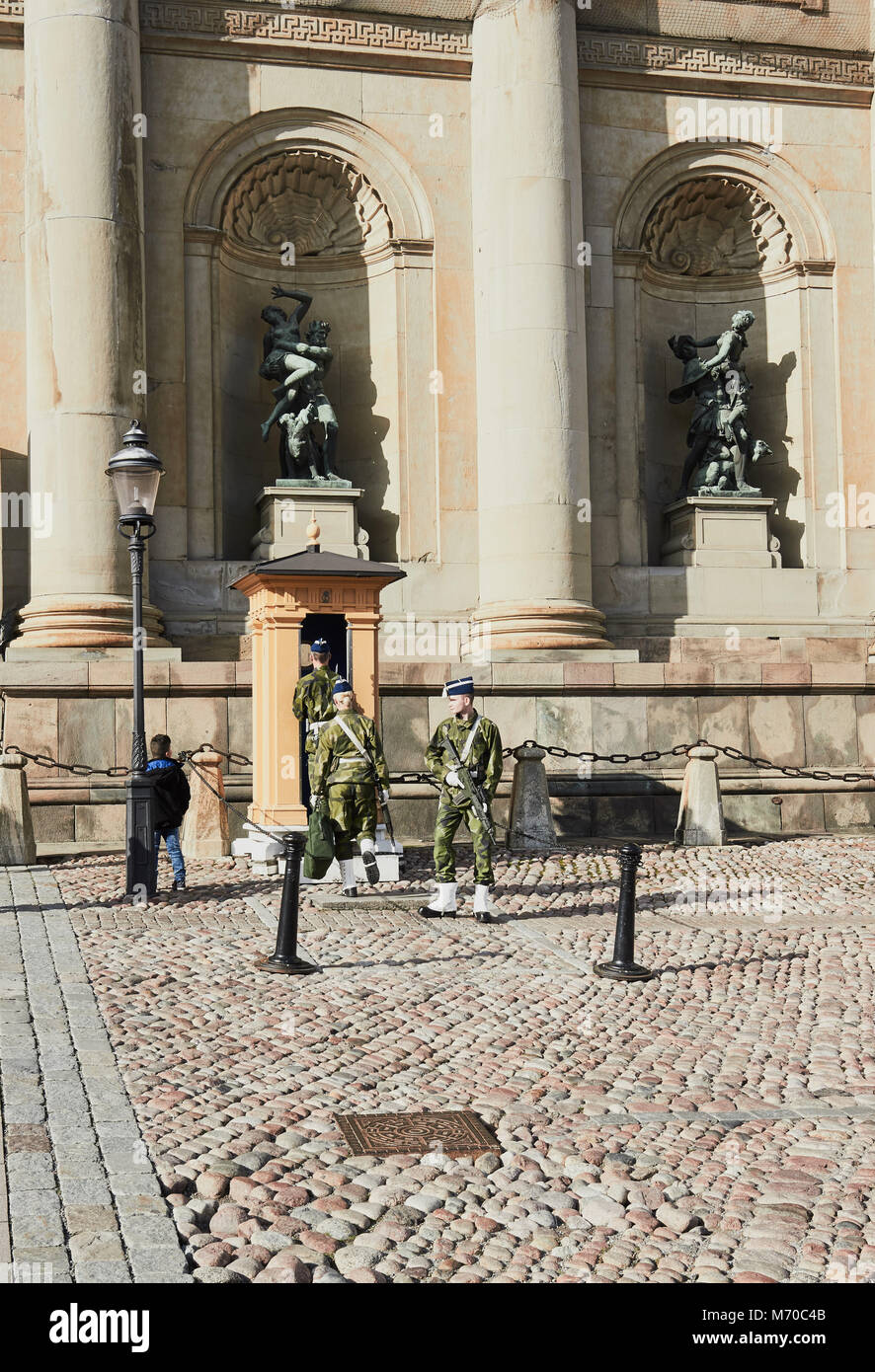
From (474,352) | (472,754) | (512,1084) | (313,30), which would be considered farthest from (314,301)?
(512,1084)

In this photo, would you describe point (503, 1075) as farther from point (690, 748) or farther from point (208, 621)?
point (208, 621)

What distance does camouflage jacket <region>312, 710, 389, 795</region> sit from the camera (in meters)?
12.0

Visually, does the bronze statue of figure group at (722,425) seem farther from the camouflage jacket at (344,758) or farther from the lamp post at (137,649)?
the camouflage jacket at (344,758)

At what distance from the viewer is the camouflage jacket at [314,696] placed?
44.7 feet

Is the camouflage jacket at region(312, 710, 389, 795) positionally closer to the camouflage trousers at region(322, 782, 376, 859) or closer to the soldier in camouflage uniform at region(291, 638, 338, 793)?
the camouflage trousers at region(322, 782, 376, 859)

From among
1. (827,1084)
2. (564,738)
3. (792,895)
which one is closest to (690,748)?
(564,738)

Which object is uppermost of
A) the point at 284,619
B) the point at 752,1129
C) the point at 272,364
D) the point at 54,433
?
the point at 272,364

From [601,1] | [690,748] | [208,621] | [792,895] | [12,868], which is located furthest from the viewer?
[601,1]

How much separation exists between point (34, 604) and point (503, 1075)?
12.7 meters

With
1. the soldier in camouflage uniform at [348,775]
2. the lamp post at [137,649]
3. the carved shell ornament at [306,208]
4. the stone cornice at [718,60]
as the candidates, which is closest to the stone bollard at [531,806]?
the soldier in camouflage uniform at [348,775]

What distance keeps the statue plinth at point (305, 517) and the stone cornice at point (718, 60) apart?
7.55 meters

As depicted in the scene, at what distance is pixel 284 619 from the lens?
1432 cm

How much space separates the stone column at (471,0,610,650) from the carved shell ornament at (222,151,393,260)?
212 cm

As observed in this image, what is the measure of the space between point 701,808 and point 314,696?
5.18 meters
